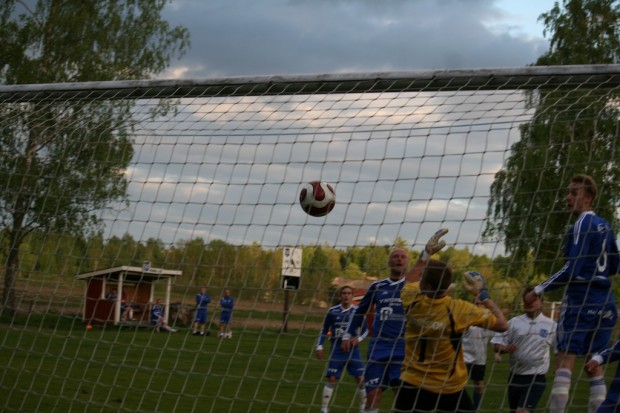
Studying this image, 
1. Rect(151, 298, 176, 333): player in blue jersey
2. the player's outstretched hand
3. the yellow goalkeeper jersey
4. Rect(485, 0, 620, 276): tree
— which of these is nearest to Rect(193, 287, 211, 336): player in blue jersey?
Rect(151, 298, 176, 333): player in blue jersey

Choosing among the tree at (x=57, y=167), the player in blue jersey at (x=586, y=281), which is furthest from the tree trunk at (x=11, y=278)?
the player in blue jersey at (x=586, y=281)

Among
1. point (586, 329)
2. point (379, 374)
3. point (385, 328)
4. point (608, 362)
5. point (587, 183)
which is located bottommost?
point (379, 374)

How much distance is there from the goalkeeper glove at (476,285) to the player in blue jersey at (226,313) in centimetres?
186

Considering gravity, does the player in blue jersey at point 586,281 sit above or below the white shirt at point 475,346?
above

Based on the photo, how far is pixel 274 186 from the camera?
6680mm

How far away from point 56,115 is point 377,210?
3.16 m

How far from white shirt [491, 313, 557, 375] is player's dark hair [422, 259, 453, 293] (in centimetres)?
228

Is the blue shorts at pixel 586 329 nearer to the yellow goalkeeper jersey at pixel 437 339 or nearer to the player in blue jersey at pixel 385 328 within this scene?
the yellow goalkeeper jersey at pixel 437 339

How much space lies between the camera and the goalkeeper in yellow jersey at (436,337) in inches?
234

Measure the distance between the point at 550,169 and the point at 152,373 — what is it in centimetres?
525

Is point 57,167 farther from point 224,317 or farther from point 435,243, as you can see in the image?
point 435,243

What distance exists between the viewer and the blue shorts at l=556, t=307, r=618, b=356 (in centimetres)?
587

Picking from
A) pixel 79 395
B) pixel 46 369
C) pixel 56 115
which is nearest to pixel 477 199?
pixel 56 115

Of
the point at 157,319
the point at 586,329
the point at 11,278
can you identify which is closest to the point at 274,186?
the point at 157,319
